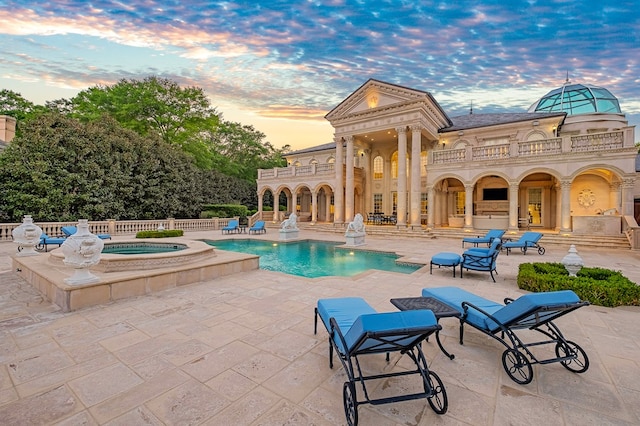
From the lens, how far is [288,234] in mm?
17922

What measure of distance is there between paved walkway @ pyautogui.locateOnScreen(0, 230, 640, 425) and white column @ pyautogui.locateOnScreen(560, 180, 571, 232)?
13936 mm

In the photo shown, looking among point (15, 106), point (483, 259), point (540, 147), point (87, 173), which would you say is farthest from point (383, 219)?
point (15, 106)

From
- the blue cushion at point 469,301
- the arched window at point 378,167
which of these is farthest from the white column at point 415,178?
the blue cushion at point 469,301

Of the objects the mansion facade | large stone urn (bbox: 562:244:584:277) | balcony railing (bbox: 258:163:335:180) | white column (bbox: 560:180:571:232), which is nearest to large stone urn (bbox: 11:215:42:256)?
large stone urn (bbox: 562:244:584:277)

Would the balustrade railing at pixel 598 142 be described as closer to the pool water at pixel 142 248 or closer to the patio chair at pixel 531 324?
the patio chair at pixel 531 324

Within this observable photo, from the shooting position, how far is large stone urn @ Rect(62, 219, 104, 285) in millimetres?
5238

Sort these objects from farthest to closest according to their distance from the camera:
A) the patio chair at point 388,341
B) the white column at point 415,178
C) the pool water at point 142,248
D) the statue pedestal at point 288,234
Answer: the white column at point 415,178 → the statue pedestal at point 288,234 → the pool water at point 142,248 → the patio chair at point 388,341

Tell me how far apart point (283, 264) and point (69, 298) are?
6.63 metres

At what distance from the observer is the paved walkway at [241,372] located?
93.4 inches

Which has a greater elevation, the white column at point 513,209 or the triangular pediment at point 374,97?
the triangular pediment at point 374,97

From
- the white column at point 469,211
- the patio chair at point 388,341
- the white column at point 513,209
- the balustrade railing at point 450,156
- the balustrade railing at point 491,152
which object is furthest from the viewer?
the balustrade railing at point 450,156

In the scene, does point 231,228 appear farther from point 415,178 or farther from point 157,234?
point 415,178

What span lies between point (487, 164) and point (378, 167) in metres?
11.1

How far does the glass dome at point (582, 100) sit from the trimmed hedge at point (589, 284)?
26.4m
